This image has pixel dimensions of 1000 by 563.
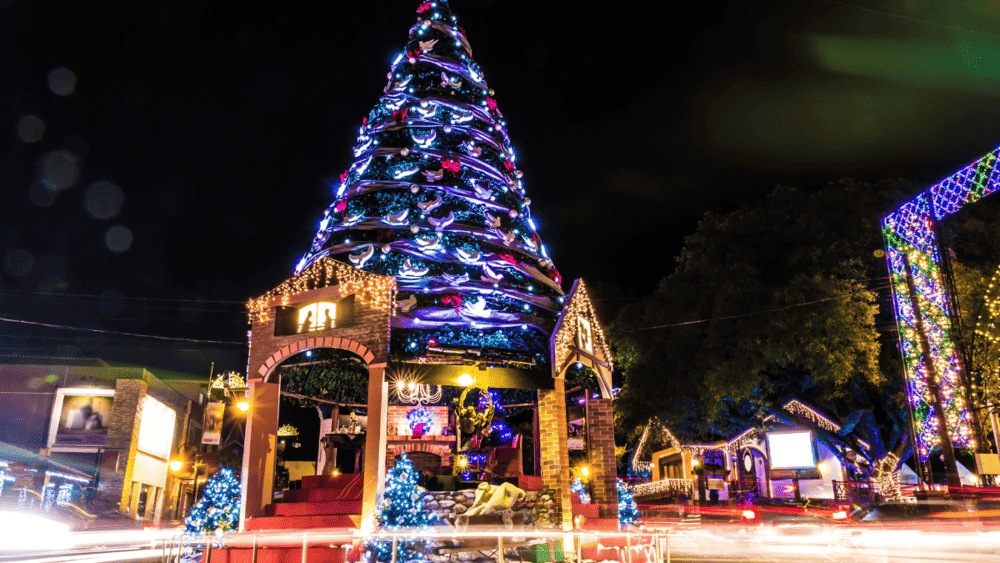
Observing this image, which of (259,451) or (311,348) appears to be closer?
(259,451)

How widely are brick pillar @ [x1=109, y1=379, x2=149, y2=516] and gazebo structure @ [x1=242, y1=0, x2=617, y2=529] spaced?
77.7ft

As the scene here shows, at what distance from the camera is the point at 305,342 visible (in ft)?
38.1

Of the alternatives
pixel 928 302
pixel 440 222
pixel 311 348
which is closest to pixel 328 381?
pixel 311 348

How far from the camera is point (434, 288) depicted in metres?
12.8

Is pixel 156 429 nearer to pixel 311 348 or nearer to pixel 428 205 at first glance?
pixel 311 348

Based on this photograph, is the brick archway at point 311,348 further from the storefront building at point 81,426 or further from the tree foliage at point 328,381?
the storefront building at point 81,426

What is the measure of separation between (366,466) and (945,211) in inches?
561

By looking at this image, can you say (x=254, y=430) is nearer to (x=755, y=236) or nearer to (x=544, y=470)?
(x=544, y=470)

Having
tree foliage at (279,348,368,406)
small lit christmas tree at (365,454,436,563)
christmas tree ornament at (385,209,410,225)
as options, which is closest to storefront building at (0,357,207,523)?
tree foliage at (279,348,368,406)

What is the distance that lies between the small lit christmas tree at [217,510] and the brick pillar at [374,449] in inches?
91.8

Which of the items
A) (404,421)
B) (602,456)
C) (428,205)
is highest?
(428,205)

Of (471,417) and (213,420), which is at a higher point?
(213,420)

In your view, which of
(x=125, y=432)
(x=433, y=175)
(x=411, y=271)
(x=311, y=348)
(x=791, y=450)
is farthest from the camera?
(x=125, y=432)

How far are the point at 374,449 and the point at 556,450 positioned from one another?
3233mm
